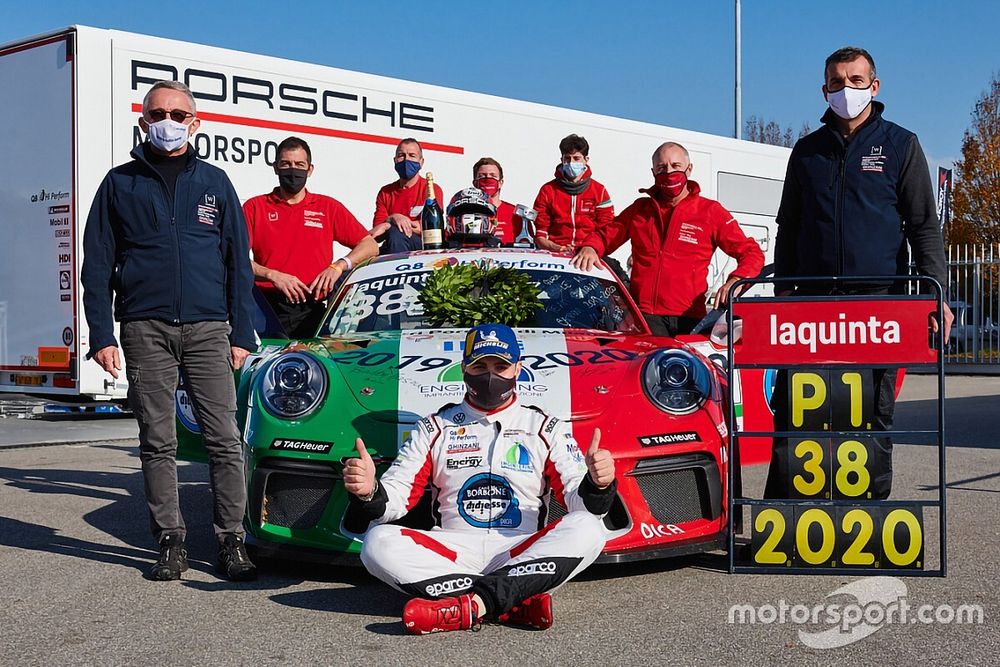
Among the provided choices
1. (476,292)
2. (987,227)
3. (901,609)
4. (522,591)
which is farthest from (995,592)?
(987,227)

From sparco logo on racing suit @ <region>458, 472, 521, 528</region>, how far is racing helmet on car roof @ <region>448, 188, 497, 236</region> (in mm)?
2912

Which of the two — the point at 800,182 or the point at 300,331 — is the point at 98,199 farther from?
the point at 800,182

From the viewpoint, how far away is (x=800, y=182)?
5.36 meters

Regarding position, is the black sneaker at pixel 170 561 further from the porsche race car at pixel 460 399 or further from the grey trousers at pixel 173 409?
the porsche race car at pixel 460 399

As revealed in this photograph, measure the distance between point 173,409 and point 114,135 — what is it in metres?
6.57

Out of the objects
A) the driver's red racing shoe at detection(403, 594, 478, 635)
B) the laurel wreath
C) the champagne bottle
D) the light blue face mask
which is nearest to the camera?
the driver's red racing shoe at detection(403, 594, 478, 635)

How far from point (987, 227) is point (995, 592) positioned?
2825cm

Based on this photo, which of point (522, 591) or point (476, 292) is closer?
point (522, 591)

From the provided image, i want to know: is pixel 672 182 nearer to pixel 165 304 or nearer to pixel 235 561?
pixel 165 304

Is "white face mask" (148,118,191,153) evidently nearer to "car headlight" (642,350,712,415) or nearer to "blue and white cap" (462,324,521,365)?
"blue and white cap" (462,324,521,365)

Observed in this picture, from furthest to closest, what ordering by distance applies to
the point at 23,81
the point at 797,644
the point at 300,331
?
1. the point at 23,81
2. the point at 300,331
3. the point at 797,644

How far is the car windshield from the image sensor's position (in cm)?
597

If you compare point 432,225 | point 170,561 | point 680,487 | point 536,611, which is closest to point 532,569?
point 536,611

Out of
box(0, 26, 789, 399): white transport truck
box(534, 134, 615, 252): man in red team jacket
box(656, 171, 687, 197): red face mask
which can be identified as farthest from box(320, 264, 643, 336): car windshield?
box(0, 26, 789, 399): white transport truck
